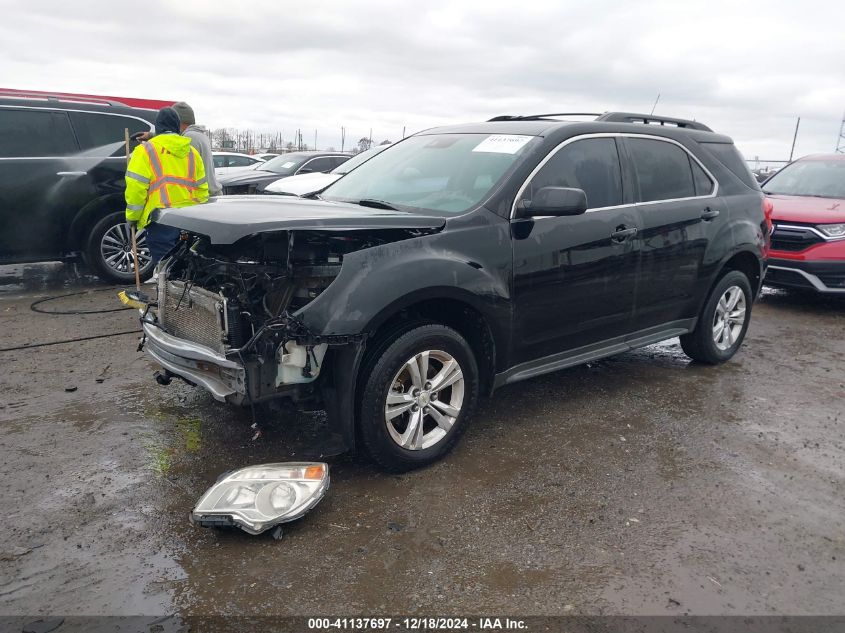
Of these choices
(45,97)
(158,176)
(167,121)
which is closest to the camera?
(158,176)

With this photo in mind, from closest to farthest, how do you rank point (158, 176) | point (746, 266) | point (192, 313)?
point (192, 313)
point (746, 266)
point (158, 176)

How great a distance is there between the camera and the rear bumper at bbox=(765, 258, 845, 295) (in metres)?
7.21

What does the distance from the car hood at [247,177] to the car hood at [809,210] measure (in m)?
7.31

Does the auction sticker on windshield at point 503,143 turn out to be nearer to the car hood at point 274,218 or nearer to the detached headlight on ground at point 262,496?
the car hood at point 274,218

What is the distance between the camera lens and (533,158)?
151 inches

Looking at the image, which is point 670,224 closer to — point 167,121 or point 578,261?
point 578,261

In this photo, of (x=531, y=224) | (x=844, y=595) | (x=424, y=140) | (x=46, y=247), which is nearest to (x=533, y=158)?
(x=531, y=224)

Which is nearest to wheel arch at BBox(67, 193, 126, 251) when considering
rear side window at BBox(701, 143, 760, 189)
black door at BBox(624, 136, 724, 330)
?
black door at BBox(624, 136, 724, 330)

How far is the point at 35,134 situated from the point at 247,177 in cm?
428

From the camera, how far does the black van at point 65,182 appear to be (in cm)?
678

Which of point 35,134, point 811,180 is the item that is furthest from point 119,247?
point 811,180

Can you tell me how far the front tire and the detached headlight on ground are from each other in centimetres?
35

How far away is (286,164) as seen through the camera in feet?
40.5

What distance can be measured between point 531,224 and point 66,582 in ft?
9.13
